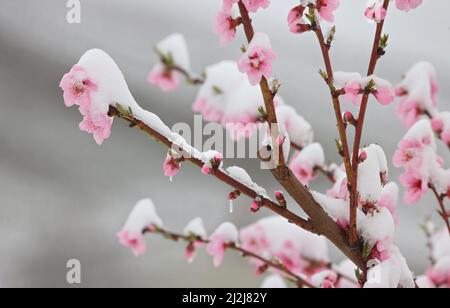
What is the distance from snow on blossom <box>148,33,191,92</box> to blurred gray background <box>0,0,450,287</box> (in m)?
1.31

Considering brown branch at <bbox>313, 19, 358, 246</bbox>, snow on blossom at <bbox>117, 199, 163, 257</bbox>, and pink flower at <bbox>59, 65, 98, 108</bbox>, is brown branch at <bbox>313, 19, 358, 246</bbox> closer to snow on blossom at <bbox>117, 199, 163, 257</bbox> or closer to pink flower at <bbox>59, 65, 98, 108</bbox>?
pink flower at <bbox>59, 65, 98, 108</bbox>

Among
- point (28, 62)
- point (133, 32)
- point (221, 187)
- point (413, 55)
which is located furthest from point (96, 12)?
point (413, 55)

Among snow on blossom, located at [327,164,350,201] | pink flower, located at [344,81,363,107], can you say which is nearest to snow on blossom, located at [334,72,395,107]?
pink flower, located at [344,81,363,107]

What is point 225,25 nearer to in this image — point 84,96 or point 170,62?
point 84,96

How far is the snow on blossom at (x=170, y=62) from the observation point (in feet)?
3.48

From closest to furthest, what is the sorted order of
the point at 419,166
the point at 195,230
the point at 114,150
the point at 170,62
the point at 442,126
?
the point at 419,166 → the point at 442,126 → the point at 195,230 → the point at 170,62 → the point at 114,150

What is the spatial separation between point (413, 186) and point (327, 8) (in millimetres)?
282

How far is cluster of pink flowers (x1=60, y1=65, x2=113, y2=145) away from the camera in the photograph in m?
0.54

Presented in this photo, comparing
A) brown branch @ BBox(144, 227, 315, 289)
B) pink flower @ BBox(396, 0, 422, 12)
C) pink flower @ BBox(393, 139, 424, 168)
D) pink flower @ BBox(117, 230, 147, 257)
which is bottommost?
brown branch @ BBox(144, 227, 315, 289)

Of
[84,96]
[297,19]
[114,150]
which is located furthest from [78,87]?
[114,150]

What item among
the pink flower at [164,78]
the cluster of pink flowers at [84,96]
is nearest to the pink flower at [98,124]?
the cluster of pink flowers at [84,96]

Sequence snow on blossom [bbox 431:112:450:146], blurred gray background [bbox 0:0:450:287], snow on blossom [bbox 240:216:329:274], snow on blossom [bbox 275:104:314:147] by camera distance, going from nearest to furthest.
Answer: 1. snow on blossom [bbox 431:112:450:146]
2. snow on blossom [bbox 275:104:314:147]
3. snow on blossom [bbox 240:216:329:274]
4. blurred gray background [bbox 0:0:450:287]

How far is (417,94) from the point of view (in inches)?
34.9

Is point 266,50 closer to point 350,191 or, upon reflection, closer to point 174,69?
point 350,191
